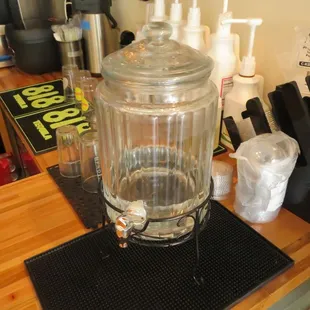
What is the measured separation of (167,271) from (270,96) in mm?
333

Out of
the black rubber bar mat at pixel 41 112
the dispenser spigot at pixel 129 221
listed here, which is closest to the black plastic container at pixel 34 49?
the black rubber bar mat at pixel 41 112

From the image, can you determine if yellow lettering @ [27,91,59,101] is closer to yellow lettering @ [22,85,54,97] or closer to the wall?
yellow lettering @ [22,85,54,97]

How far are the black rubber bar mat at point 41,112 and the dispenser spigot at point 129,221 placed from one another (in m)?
0.47

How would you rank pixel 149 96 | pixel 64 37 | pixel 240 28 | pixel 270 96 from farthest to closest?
pixel 64 37, pixel 240 28, pixel 270 96, pixel 149 96

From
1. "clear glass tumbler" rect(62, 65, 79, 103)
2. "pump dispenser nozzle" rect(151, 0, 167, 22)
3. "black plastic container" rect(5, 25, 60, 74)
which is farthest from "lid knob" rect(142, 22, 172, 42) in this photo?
"black plastic container" rect(5, 25, 60, 74)

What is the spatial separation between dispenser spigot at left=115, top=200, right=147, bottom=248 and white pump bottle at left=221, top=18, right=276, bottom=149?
0.32 metres

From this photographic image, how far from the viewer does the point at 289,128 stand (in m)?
0.62

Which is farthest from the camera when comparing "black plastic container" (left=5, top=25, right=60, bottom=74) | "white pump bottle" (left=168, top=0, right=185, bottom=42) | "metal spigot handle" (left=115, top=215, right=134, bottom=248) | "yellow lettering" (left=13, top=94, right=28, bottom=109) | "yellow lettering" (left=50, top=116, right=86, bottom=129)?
"black plastic container" (left=5, top=25, right=60, bottom=74)

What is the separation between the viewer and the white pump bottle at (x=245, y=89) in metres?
0.71

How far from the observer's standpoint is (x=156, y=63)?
1.57ft

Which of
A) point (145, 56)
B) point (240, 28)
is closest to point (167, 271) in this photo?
point (145, 56)

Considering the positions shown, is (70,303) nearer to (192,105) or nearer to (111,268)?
(111,268)

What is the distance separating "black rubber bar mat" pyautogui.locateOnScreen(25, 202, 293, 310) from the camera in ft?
1.66

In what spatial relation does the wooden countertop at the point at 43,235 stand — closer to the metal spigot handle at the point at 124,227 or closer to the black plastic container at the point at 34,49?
the metal spigot handle at the point at 124,227
